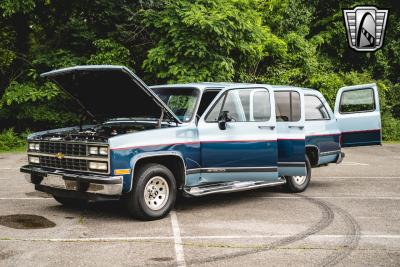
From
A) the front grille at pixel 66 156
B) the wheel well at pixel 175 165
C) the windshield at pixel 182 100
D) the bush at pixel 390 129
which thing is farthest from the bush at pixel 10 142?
the bush at pixel 390 129

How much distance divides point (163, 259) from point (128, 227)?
1.63 m

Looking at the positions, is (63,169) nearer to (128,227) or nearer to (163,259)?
(128,227)

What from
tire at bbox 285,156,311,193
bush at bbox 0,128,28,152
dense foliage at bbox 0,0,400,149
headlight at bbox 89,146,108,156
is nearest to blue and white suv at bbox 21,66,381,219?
headlight at bbox 89,146,108,156

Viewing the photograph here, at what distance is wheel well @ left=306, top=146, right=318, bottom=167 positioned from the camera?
10.6 meters

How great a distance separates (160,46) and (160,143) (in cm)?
1107

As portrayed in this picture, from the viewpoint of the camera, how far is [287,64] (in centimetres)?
2308

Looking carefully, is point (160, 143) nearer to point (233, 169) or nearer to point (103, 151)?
point (103, 151)

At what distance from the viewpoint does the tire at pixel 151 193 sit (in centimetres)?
737

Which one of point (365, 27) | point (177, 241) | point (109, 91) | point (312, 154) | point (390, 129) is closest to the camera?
point (177, 241)

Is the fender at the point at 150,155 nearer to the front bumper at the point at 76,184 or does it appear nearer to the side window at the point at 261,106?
the front bumper at the point at 76,184

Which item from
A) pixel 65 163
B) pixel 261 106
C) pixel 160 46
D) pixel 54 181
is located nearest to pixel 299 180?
pixel 261 106

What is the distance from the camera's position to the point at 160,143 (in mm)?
7617

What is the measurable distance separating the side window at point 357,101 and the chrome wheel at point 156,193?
5.04 m

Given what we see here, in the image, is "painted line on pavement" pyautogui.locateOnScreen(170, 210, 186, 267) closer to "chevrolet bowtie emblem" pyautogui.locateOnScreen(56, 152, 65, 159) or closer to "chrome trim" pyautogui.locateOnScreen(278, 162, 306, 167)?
"chevrolet bowtie emblem" pyautogui.locateOnScreen(56, 152, 65, 159)
